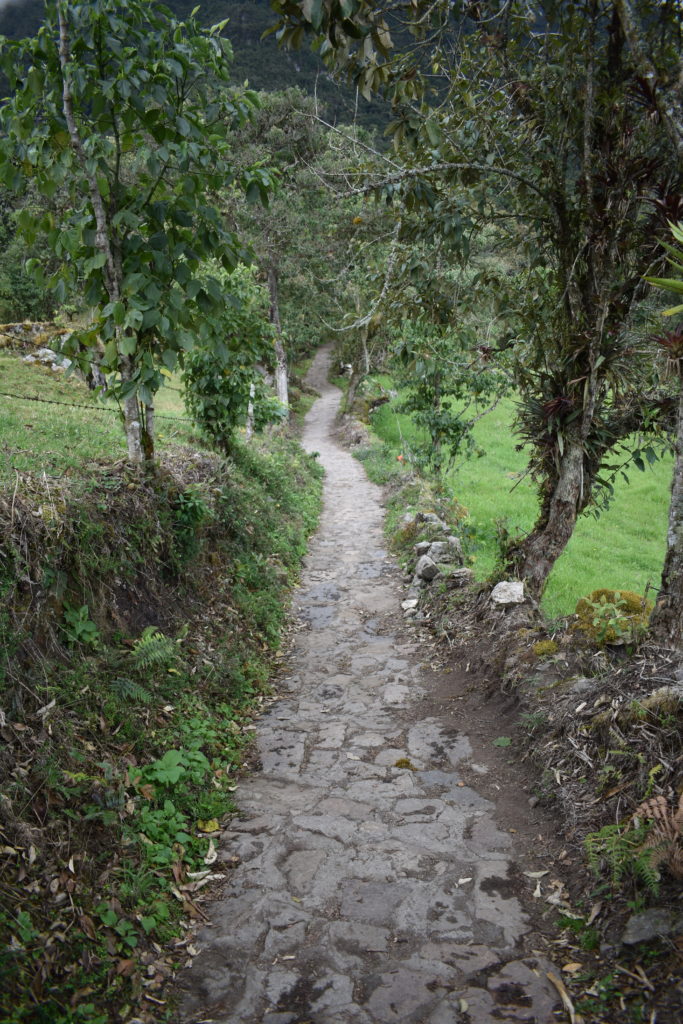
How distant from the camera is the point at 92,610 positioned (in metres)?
4.68

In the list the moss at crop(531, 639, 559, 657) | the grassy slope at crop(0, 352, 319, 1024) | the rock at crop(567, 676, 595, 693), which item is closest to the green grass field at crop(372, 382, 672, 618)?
the moss at crop(531, 639, 559, 657)

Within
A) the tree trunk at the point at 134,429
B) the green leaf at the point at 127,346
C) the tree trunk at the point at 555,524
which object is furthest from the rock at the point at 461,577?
the green leaf at the point at 127,346

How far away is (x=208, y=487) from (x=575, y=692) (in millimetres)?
4311

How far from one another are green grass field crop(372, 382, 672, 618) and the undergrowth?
3458mm

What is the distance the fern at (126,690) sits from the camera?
446cm

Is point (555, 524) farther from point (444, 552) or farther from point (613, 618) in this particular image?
point (444, 552)

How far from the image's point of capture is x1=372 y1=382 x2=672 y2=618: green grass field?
32.4 feet

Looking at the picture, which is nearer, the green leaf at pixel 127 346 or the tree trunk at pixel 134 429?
the green leaf at pixel 127 346

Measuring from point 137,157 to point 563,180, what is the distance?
3.97 meters

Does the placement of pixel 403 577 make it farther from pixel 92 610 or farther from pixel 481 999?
pixel 481 999

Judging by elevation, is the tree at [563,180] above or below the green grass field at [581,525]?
above

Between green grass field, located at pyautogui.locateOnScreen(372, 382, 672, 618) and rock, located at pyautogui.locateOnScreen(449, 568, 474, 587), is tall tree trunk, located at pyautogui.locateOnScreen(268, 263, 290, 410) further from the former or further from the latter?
rock, located at pyautogui.locateOnScreen(449, 568, 474, 587)

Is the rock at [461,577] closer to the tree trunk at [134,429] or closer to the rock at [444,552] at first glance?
the rock at [444,552]

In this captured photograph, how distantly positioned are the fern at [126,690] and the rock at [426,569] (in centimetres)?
483
